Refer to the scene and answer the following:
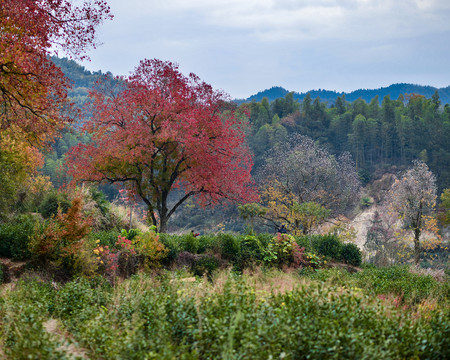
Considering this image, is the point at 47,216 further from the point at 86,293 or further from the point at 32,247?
the point at 86,293

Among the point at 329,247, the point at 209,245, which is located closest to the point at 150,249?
the point at 209,245

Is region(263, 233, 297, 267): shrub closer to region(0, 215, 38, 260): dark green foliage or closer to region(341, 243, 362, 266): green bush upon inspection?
region(341, 243, 362, 266): green bush

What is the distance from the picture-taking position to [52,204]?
42.1 feet

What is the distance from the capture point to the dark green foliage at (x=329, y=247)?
1233 cm

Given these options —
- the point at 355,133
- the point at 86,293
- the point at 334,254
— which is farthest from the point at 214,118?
the point at 355,133

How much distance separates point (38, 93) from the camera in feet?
24.7

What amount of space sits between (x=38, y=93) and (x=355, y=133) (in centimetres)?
5845

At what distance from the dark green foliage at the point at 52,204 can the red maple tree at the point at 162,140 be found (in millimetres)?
1305

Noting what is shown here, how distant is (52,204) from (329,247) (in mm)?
9356

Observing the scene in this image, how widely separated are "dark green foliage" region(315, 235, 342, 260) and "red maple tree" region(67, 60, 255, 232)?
108 inches

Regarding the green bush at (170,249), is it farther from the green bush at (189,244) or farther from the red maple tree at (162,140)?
the red maple tree at (162,140)

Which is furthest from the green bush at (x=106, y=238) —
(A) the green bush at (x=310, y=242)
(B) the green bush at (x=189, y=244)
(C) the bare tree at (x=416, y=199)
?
(C) the bare tree at (x=416, y=199)

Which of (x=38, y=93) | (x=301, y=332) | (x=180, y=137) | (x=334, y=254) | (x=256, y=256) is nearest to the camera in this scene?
(x=301, y=332)

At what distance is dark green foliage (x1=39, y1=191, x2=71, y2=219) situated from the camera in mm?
12727
